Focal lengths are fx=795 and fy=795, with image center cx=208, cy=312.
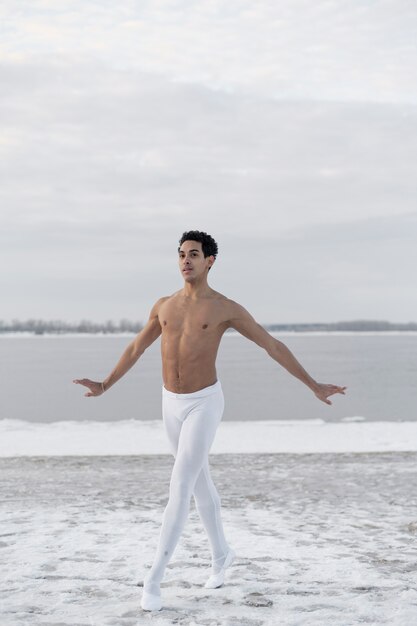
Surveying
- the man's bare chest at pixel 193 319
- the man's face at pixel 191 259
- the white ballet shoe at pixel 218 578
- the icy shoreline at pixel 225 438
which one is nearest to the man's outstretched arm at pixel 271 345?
the man's bare chest at pixel 193 319

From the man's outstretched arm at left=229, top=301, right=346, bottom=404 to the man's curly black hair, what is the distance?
36cm

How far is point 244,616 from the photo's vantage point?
4426 millimetres

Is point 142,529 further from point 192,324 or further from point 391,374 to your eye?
point 391,374

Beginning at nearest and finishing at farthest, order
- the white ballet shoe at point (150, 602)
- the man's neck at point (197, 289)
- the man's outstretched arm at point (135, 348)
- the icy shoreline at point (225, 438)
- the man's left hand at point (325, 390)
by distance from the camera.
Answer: the white ballet shoe at point (150, 602) → the man's left hand at point (325, 390) → the man's neck at point (197, 289) → the man's outstretched arm at point (135, 348) → the icy shoreline at point (225, 438)

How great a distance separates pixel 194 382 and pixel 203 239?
874mm

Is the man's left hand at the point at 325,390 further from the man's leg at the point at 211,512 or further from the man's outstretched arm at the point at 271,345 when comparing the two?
the man's leg at the point at 211,512

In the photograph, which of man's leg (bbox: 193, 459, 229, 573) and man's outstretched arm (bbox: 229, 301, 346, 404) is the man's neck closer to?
man's outstretched arm (bbox: 229, 301, 346, 404)

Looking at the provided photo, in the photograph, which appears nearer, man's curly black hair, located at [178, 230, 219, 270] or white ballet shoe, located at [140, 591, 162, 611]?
white ballet shoe, located at [140, 591, 162, 611]


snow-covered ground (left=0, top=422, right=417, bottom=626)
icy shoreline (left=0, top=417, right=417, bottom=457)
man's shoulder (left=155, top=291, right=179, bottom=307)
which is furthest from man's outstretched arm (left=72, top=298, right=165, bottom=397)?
icy shoreline (left=0, top=417, right=417, bottom=457)

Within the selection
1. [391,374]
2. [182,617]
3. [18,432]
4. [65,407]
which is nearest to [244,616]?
[182,617]

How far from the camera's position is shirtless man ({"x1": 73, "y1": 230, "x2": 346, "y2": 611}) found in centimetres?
462

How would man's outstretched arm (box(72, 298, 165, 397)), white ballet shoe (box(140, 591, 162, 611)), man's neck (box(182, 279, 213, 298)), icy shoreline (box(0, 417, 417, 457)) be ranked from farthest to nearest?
icy shoreline (box(0, 417, 417, 457)) → man's outstretched arm (box(72, 298, 165, 397)) → man's neck (box(182, 279, 213, 298)) → white ballet shoe (box(140, 591, 162, 611))

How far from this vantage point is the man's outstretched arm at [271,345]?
4.85 m

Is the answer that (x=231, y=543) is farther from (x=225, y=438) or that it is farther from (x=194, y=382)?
(x=225, y=438)
